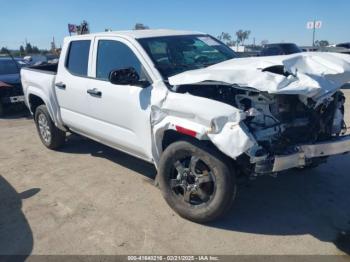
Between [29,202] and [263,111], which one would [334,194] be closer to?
[263,111]

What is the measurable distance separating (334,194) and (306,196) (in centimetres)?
34

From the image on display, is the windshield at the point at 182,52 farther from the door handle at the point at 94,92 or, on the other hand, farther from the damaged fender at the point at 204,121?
the door handle at the point at 94,92

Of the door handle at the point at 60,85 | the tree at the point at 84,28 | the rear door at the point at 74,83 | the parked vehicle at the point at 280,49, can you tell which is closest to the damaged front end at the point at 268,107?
the rear door at the point at 74,83

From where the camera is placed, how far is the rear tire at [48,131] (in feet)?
21.8

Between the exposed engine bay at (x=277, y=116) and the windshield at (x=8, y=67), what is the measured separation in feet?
29.9

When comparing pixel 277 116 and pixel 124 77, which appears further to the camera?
pixel 124 77

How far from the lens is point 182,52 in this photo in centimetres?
487

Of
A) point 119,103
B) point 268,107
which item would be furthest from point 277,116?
point 119,103

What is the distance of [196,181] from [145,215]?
74 cm

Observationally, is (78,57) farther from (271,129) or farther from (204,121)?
(271,129)

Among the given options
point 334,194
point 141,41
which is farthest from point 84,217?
point 334,194

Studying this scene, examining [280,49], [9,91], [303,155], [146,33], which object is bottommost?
[9,91]

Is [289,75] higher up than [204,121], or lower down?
higher up

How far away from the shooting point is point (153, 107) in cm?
415
